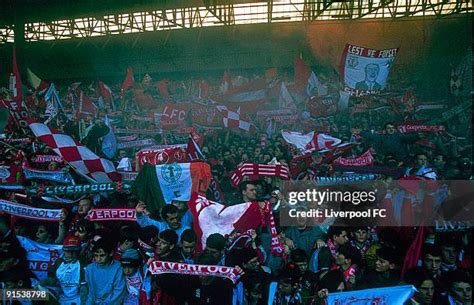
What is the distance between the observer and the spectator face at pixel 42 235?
13.9 ft

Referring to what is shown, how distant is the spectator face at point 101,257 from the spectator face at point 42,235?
90cm

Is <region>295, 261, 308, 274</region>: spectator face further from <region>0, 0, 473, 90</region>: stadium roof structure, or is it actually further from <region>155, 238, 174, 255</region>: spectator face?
<region>0, 0, 473, 90</region>: stadium roof structure

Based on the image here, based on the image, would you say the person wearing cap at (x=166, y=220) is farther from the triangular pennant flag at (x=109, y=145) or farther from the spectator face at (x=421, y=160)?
the triangular pennant flag at (x=109, y=145)

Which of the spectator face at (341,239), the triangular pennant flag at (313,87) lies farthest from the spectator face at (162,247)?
the triangular pennant flag at (313,87)

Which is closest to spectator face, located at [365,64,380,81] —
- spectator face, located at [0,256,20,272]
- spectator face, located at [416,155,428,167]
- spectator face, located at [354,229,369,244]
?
spectator face, located at [416,155,428,167]

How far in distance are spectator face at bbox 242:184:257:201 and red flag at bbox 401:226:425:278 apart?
155cm

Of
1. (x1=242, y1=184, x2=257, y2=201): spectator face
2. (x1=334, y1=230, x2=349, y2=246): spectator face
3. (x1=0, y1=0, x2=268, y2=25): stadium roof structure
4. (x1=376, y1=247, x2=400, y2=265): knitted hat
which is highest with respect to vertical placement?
(x1=0, y1=0, x2=268, y2=25): stadium roof structure

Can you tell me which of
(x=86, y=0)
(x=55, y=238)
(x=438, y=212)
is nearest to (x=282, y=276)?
(x=438, y=212)

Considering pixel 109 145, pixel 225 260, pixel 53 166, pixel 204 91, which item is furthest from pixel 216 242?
pixel 204 91

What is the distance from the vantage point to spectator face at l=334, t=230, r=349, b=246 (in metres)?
3.79

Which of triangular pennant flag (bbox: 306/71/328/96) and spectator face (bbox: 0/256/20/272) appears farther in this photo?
triangular pennant flag (bbox: 306/71/328/96)

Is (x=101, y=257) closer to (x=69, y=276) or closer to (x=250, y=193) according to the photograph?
(x=69, y=276)

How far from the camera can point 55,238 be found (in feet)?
14.3

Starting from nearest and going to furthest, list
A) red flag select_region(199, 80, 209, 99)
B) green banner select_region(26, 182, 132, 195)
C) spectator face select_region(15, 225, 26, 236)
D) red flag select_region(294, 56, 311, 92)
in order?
spectator face select_region(15, 225, 26, 236) < green banner select_region(26, 182, 132, 195) < red flag select_region(294, 56, 311, 92) < red flag select_region(199, 80, 209, 99)
